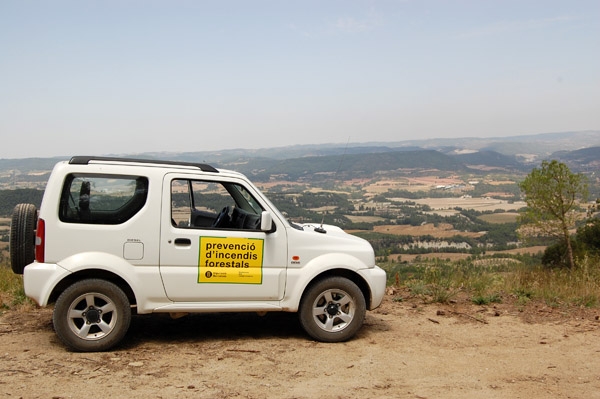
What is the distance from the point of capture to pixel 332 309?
241 inches

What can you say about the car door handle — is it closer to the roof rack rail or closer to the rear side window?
the rear side window

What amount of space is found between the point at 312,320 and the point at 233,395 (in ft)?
5.49

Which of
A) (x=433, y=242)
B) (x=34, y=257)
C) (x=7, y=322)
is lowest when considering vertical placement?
(x=433, y=242)

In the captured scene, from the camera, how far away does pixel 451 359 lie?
18.6ft

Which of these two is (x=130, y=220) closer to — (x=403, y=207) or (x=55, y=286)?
(x=55, y=286)

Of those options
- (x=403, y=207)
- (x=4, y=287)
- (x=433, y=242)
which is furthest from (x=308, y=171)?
(x=4, y=287)

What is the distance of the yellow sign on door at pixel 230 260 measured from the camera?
5762mm

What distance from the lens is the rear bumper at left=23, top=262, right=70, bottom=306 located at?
535 centimetres

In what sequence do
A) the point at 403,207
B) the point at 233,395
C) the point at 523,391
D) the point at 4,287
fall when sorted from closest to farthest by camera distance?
the point at 233,395 → the point at 523,391 → the point at 4,287 → the point at 403,207

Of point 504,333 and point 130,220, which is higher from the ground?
point 130,220

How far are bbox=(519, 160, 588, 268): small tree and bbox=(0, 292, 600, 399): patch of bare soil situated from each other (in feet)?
90.7

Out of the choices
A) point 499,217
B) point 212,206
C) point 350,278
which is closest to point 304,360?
point 350,278

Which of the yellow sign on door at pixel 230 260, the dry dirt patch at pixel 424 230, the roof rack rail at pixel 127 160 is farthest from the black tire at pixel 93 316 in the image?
the dry dirt patch at pixel 424 230

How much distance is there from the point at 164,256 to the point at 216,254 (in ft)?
1.70
